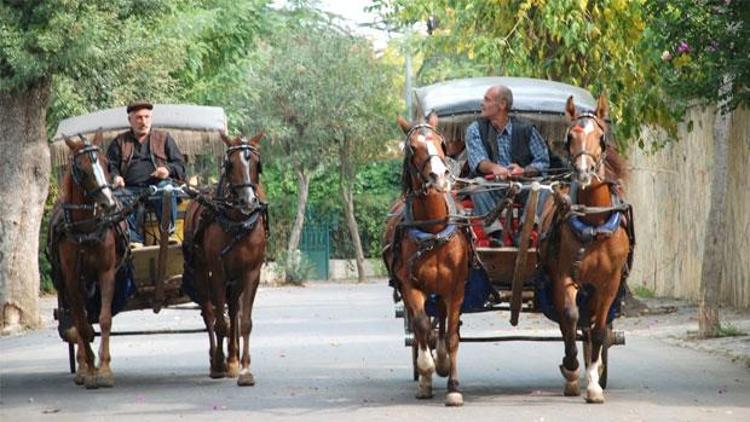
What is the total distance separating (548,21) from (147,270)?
26.4ft

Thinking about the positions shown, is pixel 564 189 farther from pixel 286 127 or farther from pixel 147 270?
pixel 286 127

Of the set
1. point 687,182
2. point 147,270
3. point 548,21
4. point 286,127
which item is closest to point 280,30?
point 286,127

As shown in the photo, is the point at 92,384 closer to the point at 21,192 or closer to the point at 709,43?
the point at 709,43

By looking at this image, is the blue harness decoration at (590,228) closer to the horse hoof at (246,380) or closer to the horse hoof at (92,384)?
the horse hoof at (246,380)

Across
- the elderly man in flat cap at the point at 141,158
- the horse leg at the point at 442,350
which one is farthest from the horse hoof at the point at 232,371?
the horse leg at the point at 442,350

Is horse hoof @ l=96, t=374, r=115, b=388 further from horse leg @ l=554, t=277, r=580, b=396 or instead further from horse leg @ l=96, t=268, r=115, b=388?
horse leg @ l=554, t=277, r=580, b=396

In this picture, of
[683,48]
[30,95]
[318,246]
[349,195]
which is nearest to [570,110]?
[683,48]

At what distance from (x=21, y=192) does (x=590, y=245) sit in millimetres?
13389

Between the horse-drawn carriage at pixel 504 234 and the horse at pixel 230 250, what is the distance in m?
1.51

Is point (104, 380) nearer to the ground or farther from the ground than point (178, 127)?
nearer to the ground

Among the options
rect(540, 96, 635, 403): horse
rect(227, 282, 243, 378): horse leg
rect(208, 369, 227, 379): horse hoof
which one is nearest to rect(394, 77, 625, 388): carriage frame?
rect(540, 96, 635, 403): horse

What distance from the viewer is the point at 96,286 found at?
16719 mm

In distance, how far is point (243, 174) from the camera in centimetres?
1627

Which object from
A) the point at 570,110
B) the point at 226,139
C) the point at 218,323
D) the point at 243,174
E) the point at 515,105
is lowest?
the point at 218,323
